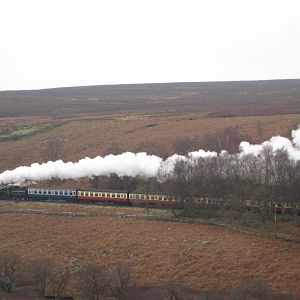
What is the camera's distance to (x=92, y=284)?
31719mm

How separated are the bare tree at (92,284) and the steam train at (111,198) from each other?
17.3 meters

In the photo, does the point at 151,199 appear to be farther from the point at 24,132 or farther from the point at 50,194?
the point at 24,132

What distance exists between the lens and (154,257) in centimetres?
3888

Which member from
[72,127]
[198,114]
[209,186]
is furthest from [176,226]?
[198,114]

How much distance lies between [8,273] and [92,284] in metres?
6.23

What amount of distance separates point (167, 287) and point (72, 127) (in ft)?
274

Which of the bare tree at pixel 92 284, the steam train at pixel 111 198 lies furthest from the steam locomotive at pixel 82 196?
the bare tree at pixel 92 284

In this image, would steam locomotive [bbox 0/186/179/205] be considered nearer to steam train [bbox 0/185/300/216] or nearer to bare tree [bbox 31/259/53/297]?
steam train [bbox 0/185/300/216]

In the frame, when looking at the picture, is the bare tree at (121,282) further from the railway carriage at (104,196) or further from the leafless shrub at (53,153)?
the leafless shrub at (53,153)

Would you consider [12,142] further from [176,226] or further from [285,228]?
[285,228]

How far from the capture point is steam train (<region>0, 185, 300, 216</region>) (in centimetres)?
4688

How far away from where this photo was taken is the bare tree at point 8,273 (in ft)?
110

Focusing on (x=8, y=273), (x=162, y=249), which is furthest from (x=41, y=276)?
(x=162, y=249)

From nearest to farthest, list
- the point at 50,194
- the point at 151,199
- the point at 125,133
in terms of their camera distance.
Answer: the point at 151,199, the point at 50,194, the point at 125,133
